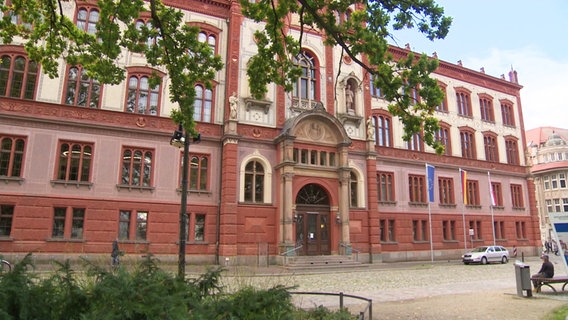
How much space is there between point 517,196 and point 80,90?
131 feet

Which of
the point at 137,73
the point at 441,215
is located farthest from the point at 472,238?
the point at 137,73

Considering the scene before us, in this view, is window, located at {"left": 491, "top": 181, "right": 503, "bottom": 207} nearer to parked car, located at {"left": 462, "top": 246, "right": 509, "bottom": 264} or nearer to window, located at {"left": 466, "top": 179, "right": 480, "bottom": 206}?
window, located at {"left": 466, "top": 179, "right": 480, "bottom": 206}

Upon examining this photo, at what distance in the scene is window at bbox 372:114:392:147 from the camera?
33.4 meters

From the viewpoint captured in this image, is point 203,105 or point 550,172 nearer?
point 203,105

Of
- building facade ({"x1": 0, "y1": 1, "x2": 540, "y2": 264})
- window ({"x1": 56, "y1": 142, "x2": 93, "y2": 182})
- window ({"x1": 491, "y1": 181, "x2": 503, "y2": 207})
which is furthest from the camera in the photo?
window ({"x1": 491, "y1": 181, "x2": 503, "y2": 207})

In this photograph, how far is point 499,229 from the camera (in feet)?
126

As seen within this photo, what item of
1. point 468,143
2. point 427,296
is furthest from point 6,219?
point 468,143

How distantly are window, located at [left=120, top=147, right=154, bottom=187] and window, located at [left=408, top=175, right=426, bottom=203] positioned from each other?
20.9 metres

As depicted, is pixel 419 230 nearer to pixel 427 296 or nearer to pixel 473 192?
pixel 473 192

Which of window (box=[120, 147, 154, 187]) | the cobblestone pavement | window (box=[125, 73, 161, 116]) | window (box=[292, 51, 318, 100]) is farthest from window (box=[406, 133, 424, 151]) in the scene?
window (box=[120, 147, 154, 187])

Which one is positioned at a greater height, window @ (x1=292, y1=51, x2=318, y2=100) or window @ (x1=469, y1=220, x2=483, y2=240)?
window @ (x1=292, y1=51, x2=318, y2=100)

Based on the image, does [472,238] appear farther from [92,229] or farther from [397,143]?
[92,229]

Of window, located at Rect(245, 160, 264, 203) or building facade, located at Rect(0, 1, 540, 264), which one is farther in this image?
window, located at Rect(245, 160, 264, 203)

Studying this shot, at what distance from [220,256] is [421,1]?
19418 millimetres
